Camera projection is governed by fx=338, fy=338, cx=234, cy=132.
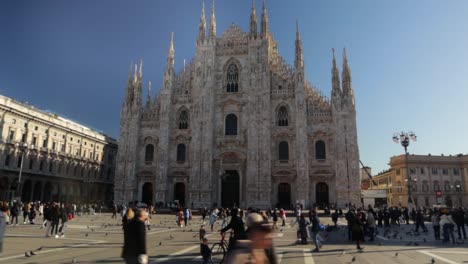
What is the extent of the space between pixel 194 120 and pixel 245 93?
23.1 ft

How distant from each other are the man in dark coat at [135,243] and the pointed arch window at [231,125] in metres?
35.9

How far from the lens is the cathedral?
124ft

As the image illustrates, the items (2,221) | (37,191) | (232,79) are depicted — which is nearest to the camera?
(2,221)

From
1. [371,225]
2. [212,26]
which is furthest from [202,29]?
[371,225]

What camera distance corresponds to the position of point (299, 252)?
1122cm

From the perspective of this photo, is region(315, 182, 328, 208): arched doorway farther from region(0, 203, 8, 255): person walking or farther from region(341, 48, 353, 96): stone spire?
region(0, 203, 8, 255): person walking

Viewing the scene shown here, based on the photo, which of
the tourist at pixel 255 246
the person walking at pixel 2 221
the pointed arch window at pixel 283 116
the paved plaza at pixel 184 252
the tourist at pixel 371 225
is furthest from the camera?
the pointed arch window at pixel 283 116

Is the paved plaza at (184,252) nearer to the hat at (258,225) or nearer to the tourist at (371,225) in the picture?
the tourist at (371,225)

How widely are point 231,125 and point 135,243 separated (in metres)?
36.4

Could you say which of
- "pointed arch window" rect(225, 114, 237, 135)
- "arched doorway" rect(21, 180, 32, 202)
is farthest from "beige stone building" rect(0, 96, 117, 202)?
"pointed arch window" rect(225, 114, 237, 135)

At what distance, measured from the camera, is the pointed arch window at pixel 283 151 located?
129ft

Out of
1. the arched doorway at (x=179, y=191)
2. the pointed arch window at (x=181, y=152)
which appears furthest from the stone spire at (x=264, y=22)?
the arched doorway at (x=179, y=191)

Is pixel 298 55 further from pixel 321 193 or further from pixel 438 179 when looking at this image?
pixel 438 179

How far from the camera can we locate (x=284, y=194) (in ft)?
127
